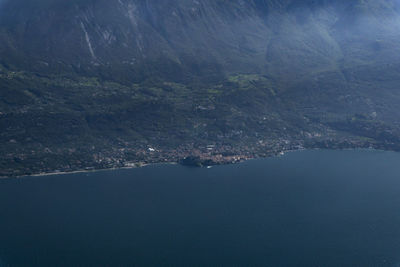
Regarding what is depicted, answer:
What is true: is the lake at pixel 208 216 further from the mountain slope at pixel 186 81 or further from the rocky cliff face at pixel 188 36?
the rocky cliff face at pixel 188 36

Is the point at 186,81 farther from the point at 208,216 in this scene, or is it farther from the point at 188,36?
the point at 208,216

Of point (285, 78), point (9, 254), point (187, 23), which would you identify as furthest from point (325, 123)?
point (9, 254)

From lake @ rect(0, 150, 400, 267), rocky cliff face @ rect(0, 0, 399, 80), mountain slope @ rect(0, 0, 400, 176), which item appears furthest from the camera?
rocky cliff face @ rect(0, 0, 399, 80)

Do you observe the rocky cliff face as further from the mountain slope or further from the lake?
the lake

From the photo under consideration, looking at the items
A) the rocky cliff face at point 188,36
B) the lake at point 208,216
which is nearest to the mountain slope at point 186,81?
the rocky cliff face at point 188,36

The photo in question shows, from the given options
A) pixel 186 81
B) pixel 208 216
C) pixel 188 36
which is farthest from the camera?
pixel 188 36

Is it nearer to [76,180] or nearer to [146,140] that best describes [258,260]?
[76,180]

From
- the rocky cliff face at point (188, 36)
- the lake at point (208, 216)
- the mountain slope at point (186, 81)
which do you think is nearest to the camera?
the lake at point (208, 216)

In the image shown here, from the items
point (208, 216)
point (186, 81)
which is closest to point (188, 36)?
point (186, 81)

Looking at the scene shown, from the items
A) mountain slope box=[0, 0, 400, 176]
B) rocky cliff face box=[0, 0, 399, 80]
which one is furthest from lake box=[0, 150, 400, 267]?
rocky cliff face box=[0, 0, 399, 80]
